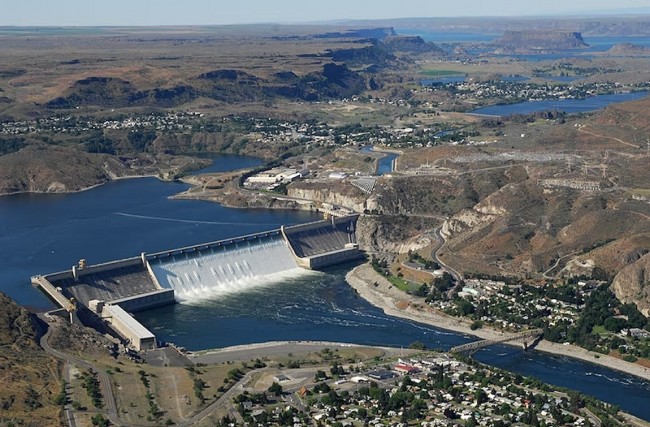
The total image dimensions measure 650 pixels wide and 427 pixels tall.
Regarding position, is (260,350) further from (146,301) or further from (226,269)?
(226,269)

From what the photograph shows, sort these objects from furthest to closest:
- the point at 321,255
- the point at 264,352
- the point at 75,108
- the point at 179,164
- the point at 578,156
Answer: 1. the point at 75,108
2. the point at 179,164
3. the point at 578,156
4. the point at 321,255
5. the point at 264,352

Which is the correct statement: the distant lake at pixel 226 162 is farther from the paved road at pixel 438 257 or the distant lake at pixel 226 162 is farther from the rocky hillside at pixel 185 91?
the paved road at pixel 438 257

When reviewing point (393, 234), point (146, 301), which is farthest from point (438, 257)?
point (146, 301)

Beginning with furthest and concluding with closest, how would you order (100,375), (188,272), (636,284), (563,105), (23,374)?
(563,105), (188,272), (636,284), (100,375), (23,374)

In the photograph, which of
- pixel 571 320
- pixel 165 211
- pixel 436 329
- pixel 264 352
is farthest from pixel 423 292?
pixel 165 211

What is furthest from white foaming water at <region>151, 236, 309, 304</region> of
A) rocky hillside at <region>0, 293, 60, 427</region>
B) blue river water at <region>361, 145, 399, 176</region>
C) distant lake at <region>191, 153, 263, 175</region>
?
distant lake at <region>191, 153, 263, 175</region>

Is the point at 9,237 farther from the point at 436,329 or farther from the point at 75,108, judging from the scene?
the point at 75,108
